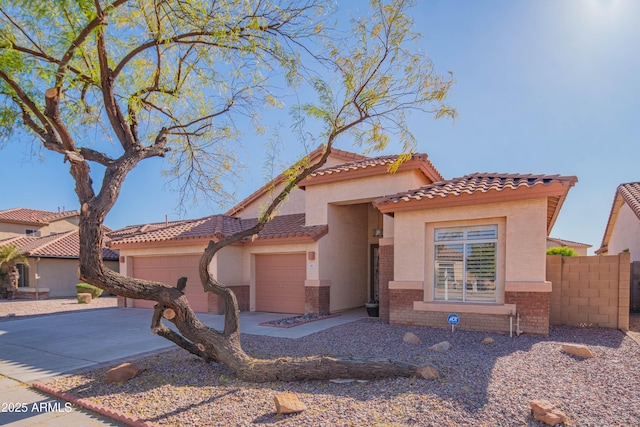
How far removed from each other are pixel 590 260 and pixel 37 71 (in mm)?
13542

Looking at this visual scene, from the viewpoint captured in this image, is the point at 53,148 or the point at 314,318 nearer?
the point at 53,148

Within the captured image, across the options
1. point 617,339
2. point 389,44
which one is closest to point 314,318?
point 617,339

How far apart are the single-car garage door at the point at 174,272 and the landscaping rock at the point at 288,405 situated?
35.1ft

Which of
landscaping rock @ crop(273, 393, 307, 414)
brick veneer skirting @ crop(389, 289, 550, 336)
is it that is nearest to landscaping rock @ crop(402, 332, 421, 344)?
brick veneer skirting @ crop(389, 289, 550, 336)

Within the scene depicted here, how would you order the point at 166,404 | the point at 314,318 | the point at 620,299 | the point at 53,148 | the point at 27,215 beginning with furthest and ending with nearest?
the point at 27,215 → the point at 314,318 → the point at 620,299 → the point at 53,148 → the point at 166,404

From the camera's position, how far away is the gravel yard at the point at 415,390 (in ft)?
15.4

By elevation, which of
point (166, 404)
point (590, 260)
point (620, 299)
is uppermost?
point (590, 260)

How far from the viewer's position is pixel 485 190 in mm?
9562

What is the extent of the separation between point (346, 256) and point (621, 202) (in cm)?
1530

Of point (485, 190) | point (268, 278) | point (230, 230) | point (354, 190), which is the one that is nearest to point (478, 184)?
point (485, 190)

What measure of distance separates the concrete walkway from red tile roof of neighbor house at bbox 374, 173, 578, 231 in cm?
450

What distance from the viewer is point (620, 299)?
9727mm

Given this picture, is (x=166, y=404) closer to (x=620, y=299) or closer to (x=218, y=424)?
(x=218, y=424)

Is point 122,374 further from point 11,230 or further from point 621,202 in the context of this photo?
point 11,230
